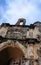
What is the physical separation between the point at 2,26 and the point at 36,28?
2.56 metres

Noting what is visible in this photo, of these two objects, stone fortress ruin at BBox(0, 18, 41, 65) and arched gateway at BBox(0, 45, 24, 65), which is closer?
stone fortress ruin at BBox(0, 18, 41, 65)

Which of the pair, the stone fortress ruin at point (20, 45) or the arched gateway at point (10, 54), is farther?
the arched gateway at point (10, 54)

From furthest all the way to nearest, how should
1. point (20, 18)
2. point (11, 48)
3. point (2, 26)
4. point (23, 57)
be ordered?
point (20, 18), point (2, 26), point (11, 48), point (23, 57)

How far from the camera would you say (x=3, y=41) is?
10.2 m

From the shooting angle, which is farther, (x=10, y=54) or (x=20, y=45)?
(x=10, y=54)

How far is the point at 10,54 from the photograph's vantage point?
1041 centimetres

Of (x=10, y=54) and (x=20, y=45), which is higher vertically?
(x=20, y=45)

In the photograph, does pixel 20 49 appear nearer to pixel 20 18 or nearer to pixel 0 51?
pixel 0 51

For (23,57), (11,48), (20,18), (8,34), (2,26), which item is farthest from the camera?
(20,18)

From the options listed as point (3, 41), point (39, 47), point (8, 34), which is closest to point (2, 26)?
point (8, 34)

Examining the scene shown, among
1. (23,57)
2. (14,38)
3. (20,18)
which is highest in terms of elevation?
(20,18)

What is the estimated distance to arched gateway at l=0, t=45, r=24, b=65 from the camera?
9.95m

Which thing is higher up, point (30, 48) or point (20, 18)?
point (20, 18)

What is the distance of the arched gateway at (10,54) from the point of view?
995cm
